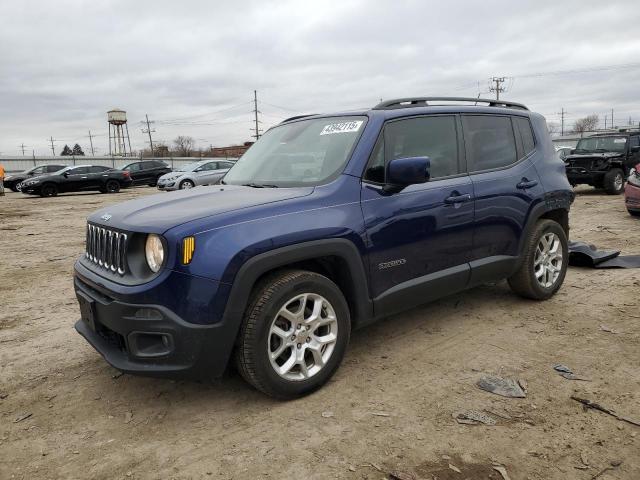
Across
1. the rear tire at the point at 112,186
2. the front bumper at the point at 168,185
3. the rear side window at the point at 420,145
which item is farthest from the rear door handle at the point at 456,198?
the rear tire at the point at 112,186

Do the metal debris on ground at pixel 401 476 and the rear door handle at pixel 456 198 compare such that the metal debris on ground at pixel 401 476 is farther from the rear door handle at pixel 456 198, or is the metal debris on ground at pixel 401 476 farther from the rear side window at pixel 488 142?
the rear side window at pixel 488 142

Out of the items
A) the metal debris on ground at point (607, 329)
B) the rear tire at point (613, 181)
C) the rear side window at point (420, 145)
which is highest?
the rear side window at point (420, 145)

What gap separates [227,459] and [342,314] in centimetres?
110

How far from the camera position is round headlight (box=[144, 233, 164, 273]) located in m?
2.74

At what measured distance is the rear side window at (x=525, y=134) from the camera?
4672 millimetres

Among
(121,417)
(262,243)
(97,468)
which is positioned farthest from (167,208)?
(97,468)

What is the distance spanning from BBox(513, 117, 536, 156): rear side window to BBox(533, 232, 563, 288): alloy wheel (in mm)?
830

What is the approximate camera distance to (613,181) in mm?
14297

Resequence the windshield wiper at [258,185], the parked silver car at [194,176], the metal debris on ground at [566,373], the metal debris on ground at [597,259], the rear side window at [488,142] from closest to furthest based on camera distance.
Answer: the metal debris on ground at [566,373]
the windshield wiper at [258,185]
the rear side window at [488,142]
the metal debris on ground at [597,259]
the parked silver car at [194,176]

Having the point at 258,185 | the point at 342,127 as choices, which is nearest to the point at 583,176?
the point at 342,127

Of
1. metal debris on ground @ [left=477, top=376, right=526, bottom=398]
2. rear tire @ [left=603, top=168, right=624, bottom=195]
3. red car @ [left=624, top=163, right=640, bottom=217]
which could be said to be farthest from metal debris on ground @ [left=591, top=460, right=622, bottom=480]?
rear tire @ [left=603, top=168, right=624, bottom=195]

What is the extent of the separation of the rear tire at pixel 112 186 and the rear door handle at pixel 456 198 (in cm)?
2217

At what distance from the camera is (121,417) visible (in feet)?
9.81

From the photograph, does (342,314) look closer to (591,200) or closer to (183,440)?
(183,440)
